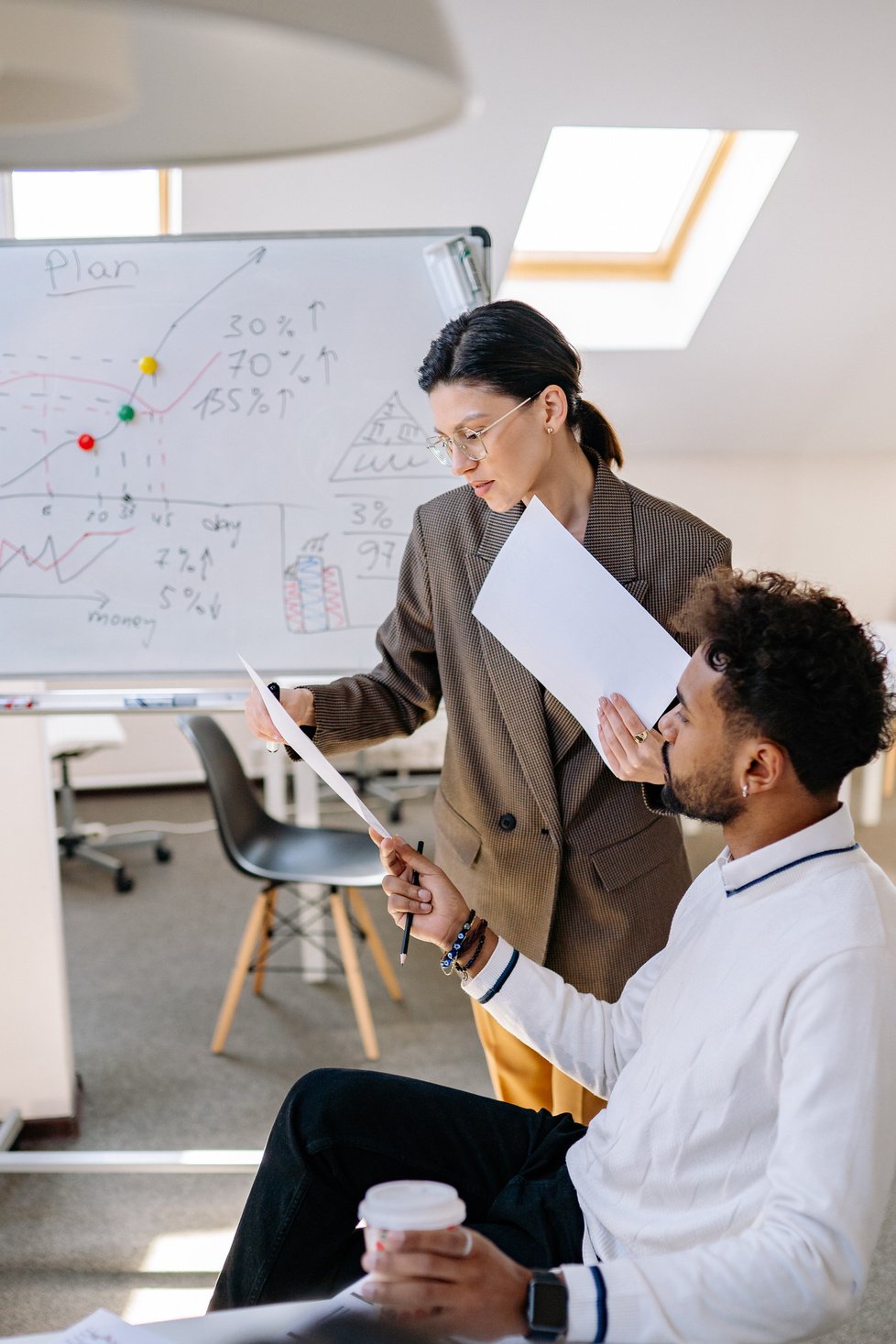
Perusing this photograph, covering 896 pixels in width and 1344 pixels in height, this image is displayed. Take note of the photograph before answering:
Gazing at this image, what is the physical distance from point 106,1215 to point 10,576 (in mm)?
1197

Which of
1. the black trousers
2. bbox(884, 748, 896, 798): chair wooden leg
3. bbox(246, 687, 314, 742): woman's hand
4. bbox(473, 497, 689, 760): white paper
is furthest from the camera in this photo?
bbox(884, 748, 896, 798): chair wooden leg

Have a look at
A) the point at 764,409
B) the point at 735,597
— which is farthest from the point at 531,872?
the point at 764,409

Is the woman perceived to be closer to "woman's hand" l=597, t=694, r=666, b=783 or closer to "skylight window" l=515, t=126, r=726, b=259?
"woman's hand" l=597, t=694, r=666, b=783

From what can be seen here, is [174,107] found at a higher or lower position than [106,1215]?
higher

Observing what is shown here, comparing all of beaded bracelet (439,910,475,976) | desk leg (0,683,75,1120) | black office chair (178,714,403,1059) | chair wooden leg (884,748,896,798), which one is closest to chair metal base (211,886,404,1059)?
black office chair (178,714,403,1059)

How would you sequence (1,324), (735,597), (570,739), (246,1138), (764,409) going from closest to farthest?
1. (735,597)
2. (570,739)
3. (1,324)
4. (246,1138)
5. (764,409)

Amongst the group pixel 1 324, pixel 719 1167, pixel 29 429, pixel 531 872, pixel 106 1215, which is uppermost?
pixel 1 324

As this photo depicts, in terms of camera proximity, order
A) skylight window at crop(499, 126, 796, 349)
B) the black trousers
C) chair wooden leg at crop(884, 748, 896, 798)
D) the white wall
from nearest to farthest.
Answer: the black trousers → skylight window at crop(499, 126, 796, 349) → the white wall → chair wooden leg at crop(884, 748, 896, 798)

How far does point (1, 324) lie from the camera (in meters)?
2.06

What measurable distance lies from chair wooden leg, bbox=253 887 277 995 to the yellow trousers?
126cm

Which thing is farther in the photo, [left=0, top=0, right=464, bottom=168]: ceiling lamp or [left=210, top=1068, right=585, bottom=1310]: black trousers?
[left=210, top=1068, right=585, bottom=1310]: black trousers

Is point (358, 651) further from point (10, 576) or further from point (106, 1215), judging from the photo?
point (106, 1215)

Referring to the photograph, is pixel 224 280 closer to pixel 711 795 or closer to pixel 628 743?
pixel 628 743

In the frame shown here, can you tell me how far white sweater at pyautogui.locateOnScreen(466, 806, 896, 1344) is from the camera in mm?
926
